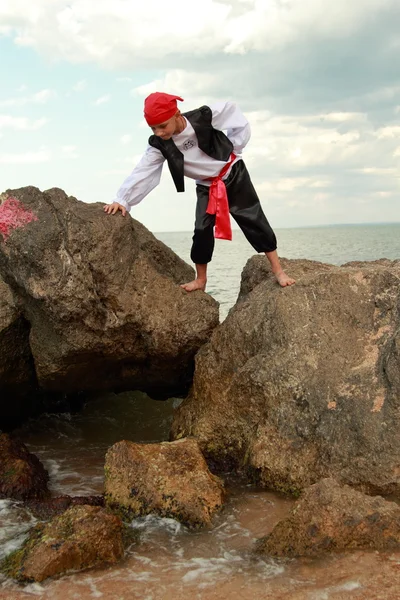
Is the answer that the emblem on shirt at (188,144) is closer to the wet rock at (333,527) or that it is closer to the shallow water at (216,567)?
the shallow water at (216,567)

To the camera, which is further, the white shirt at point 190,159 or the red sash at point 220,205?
the red sash at point 220,205

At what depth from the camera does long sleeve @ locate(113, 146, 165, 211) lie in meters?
5.89

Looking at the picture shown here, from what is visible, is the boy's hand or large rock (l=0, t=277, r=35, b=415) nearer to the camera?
the boy's hand

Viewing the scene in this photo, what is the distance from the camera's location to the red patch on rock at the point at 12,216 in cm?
536

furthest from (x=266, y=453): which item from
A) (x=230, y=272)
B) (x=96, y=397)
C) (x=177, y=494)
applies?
(x=230, y=272)

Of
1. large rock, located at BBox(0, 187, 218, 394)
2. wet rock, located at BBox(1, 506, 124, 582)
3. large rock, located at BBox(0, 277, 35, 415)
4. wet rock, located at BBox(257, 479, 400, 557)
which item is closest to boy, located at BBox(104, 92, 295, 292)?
large rock, located at BBox(0, 187, 218, 394)

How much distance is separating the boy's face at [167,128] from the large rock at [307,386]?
1712 millimetres

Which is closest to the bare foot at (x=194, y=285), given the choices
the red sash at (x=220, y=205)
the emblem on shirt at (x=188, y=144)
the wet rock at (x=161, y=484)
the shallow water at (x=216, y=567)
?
the red sash at (x=220, y=205)

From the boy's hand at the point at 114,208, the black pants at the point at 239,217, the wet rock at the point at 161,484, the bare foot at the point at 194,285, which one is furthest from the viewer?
the black pants at the point at 239,217

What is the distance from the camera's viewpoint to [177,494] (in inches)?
182

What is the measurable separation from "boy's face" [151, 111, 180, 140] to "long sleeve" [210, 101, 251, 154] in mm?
446

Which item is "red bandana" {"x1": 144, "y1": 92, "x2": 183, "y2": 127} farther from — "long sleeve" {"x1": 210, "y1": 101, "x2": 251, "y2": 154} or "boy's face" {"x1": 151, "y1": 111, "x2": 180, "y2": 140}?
"long sleeve" {"x1": 210, "y1": 101, "x2": 251, "y2": 154}

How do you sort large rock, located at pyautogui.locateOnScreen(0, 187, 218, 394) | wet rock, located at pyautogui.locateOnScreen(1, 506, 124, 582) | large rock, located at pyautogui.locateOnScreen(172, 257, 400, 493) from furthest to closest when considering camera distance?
large rock, located at pyautogui.locateOnScreen(0, 187, 218, 394)
large rock, located at pyautogui.locateOnScreen(172, 257, 400, 493)
wet rock, located at pyautogui.locateOnScreen(1, 506, 124, 582)

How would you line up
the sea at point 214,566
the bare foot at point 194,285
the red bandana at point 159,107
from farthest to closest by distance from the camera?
1. the bare foot at point 194,285
2. the red bandana at point 159,107
3. the sea at point 214,566
